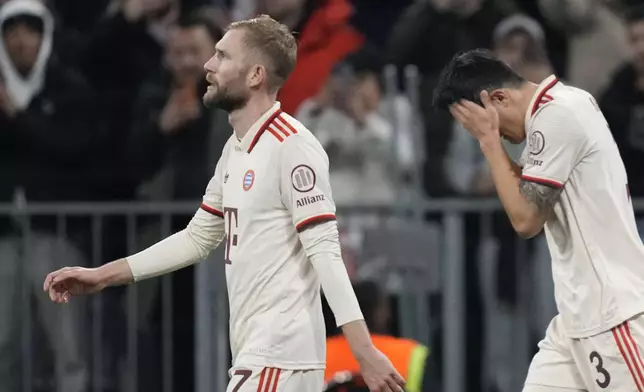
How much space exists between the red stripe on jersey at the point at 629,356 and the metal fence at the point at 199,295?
304 cm

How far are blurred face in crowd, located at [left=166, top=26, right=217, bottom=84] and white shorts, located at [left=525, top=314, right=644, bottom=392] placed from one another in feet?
13.4

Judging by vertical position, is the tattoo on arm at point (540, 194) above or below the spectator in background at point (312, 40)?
below

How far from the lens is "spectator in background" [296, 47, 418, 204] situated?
844cm

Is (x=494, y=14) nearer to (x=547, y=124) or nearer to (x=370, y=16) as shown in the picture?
(x=370, y=16)

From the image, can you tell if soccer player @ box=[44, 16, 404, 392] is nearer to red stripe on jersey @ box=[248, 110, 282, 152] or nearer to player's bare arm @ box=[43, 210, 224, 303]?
red stripe on jersey @ box=[248, 110, 282, 152]

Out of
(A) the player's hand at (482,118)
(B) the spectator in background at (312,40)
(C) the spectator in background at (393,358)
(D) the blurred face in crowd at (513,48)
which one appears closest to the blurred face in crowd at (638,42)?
(D) the blurred face in crowd at (513,48)

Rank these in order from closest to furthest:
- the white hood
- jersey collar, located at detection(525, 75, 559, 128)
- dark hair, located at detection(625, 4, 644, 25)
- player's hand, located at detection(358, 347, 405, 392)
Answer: player's hand, located at detection(358, 347, 405, 392) < jersey collar, located at detection(525, 75, 559, 128) < dark hair, located at detection(625, 4, 644, 25) < the white hood

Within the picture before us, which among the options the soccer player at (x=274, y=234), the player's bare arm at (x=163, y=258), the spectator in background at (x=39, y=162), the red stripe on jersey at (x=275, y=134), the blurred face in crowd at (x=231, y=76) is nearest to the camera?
the soccer player at (x=274, y=234)

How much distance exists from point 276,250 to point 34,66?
4611 millimetres

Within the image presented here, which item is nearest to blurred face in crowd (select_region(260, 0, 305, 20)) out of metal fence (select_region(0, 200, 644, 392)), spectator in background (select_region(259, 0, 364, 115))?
spectator in background (select_region(259, 0, 364, 115))

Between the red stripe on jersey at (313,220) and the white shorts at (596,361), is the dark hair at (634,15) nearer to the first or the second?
the white shorts at (596,361)

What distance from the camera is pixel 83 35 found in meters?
9.20

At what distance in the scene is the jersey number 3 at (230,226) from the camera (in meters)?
4.87

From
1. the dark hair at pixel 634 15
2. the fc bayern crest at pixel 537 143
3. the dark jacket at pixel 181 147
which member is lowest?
the fc bayern crest at pixel 537 143
